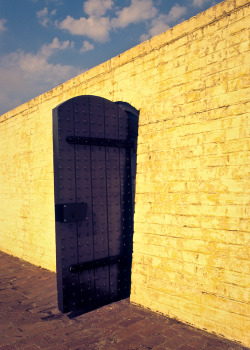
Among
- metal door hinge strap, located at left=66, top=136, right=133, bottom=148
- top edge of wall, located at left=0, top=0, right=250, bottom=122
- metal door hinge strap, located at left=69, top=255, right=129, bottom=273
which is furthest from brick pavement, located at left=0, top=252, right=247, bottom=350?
top edge of wall, located at left=0, top=0, right=250, bottom=122

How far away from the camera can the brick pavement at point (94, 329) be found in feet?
9.91

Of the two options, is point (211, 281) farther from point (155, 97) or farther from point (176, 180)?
point (155, 97)

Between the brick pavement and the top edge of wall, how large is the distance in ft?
11.4

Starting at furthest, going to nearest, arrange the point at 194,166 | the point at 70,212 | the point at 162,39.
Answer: the point at 162,39
the point at 70,212
the point at 194,166

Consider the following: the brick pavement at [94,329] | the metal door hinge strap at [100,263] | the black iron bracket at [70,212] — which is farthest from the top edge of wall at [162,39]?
the brick pavement at [94,329]

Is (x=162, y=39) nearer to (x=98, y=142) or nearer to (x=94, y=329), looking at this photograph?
(x=98, y=142)

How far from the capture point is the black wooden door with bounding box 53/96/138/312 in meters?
3.71

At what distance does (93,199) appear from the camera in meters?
4.02

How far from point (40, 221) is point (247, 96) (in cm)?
486

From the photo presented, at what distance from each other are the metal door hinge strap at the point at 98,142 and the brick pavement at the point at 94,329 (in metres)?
2.24

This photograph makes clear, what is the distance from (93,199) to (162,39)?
232 centimetres

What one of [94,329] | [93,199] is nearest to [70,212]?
[93,199]

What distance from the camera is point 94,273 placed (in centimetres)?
397

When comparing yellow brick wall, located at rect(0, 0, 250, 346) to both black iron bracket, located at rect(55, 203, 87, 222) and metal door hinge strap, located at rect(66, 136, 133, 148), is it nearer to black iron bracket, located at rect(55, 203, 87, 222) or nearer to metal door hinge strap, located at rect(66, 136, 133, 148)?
metal door hinge strap, located at rect(66, 136, 133, 148)
